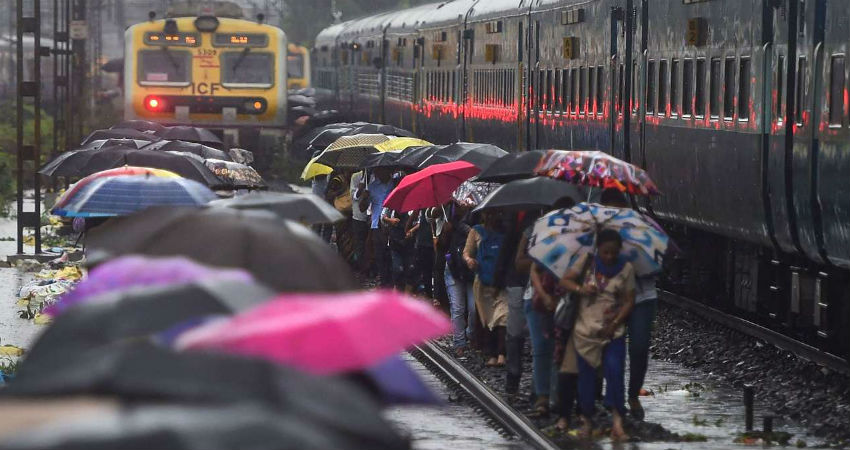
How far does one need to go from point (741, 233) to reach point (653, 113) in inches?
139

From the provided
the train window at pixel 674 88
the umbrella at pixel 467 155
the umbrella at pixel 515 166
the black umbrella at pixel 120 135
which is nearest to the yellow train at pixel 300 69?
the black umbrella at pixel 120 135

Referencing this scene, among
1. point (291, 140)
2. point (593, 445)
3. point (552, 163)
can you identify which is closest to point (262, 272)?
point (593, 445)

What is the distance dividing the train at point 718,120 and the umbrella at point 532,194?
120cm

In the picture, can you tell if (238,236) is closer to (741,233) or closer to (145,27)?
(741,233)

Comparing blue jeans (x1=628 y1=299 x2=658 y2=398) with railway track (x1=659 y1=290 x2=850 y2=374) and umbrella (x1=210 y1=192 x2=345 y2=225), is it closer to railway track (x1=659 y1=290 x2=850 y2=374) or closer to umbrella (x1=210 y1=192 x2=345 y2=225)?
railway track (x1=659 y1=290 x2=850 y2=374)

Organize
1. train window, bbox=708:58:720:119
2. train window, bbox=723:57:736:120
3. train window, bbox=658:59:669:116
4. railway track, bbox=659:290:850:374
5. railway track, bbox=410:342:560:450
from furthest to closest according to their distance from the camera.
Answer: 1. train window, bbox=658:59:669:116
2. train window, bbox=708:58:720:119
3. train window, bbox=723:57:736:120
4. railway track, bbox=659:290:850:374
5. railway track, bbox=410:342:560:450

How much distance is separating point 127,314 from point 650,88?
14.0 m

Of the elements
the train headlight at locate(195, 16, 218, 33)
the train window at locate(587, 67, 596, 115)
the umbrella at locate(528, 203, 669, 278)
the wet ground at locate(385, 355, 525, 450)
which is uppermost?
the train headlight at locate(195, 16, 218, 33)

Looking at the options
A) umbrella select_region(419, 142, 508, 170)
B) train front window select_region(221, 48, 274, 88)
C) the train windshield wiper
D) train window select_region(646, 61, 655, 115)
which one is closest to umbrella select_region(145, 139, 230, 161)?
umbrella select_region(419, 142, 508, 170)

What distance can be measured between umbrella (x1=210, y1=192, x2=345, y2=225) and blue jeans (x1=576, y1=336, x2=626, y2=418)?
84.1 inches

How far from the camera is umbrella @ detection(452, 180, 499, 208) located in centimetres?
1419

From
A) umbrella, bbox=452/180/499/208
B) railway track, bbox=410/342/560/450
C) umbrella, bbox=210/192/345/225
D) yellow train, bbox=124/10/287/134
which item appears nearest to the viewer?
umbrella, bbox=210/192/345/225

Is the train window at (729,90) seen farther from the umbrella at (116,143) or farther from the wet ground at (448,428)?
the umbrella at (116,143)

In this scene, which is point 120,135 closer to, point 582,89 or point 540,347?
point 582,89
